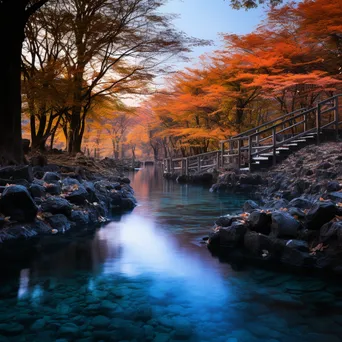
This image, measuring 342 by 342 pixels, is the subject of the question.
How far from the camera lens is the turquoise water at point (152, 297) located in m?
3.59

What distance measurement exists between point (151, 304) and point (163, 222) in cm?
514

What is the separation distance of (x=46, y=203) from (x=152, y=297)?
171 inches

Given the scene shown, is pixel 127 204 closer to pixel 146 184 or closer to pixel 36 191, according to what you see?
pixel 36 191

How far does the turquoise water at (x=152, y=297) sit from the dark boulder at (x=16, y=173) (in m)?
2.39

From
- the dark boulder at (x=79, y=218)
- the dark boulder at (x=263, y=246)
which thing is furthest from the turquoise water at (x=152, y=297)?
the dark boulder at (x=79, y=218)

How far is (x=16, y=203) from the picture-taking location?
714 cm

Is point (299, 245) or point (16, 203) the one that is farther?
point (16, 203)

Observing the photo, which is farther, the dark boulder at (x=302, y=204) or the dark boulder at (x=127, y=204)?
the dark boulder at (x=127, y=204)

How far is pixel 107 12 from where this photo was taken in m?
16.9

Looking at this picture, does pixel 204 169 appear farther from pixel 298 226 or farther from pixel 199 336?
pixel 199 336

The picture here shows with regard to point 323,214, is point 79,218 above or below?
below

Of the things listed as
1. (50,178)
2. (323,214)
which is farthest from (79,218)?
(323,214)

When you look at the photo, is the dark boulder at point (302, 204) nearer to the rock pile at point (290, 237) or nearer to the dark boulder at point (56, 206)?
the rock pile at point (290, 237)

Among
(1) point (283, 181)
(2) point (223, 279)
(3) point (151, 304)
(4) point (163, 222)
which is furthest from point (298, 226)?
(1) point (283, 181)
